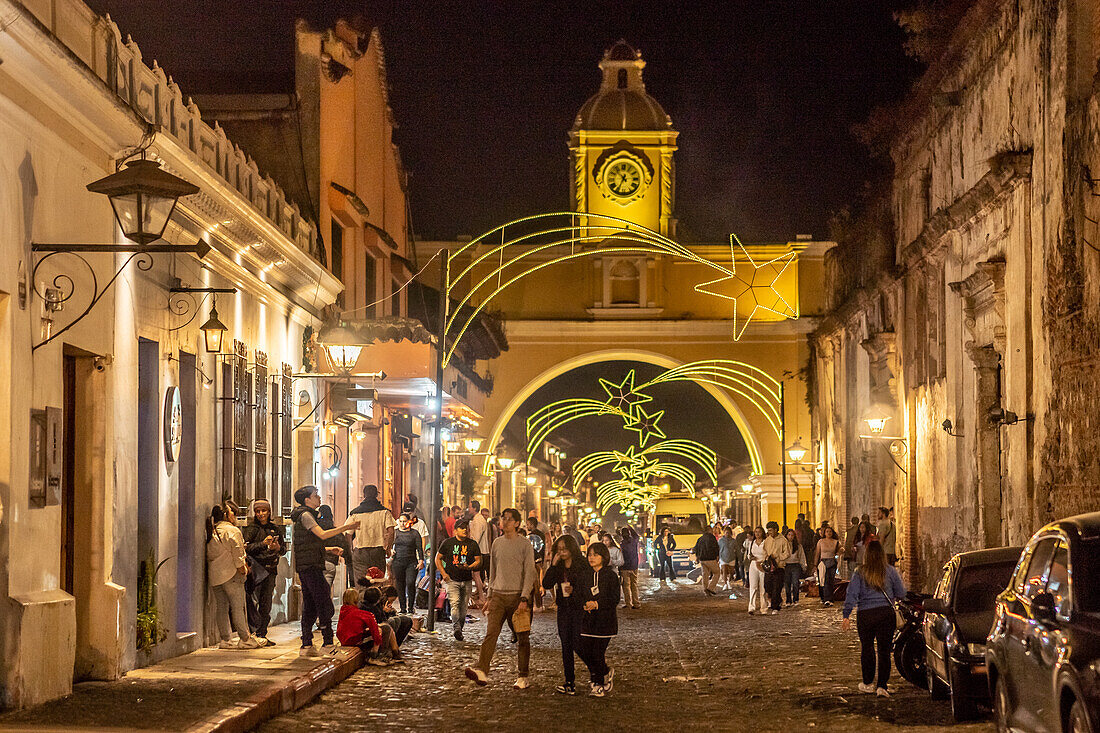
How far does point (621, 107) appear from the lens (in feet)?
154

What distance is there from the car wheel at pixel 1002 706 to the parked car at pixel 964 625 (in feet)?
3.50

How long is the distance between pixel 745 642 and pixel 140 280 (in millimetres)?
8982

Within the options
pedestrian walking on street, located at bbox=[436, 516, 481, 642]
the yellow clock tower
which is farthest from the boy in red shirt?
the yellow clock tower

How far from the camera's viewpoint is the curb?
10.2m

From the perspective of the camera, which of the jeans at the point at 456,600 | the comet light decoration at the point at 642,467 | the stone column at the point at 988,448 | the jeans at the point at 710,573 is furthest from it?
the comet light decoration at the point at 642,467

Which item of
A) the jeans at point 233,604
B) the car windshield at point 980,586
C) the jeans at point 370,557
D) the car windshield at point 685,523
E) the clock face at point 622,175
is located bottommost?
the car windshield at point 685,523

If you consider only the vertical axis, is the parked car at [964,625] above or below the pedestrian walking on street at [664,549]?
above

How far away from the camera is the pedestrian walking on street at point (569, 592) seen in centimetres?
1350

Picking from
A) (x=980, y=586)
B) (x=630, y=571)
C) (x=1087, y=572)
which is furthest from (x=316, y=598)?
(x=630, y=571)

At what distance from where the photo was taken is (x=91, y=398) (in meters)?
13.0

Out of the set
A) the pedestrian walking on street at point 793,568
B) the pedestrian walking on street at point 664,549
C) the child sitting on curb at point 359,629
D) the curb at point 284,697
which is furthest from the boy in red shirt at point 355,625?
the pedestrian walking on street at point 664,549

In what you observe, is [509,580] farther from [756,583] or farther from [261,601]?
[756,583]

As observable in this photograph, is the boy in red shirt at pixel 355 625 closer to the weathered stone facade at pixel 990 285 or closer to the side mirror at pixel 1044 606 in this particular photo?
the weathered stone facade at pixel 990 285

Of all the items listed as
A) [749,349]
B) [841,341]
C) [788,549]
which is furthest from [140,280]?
[749,349]
